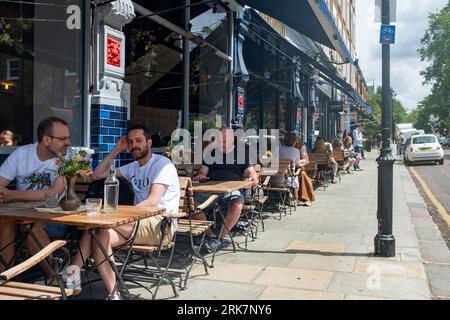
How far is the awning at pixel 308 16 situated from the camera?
27.7 feet

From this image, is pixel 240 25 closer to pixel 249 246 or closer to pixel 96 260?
pixel 249 246

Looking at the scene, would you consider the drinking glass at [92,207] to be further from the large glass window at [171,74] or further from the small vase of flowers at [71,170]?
the large glass window at [171,74]

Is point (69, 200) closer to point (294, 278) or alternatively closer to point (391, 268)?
point (294, 278)

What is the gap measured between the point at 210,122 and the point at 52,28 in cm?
457

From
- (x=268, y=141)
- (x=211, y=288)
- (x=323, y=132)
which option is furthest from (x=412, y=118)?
(x=211, y=288)

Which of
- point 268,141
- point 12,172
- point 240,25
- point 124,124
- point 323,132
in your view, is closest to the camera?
point 12,172

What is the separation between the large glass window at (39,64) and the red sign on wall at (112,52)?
344 millimetres

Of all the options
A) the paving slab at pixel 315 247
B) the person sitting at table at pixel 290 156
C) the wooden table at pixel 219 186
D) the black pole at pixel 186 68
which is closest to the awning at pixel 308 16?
the black pole at pixel 186 68

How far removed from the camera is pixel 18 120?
7.89 m

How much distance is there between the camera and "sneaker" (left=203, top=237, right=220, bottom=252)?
5285 mm

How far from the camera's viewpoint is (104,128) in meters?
6.05

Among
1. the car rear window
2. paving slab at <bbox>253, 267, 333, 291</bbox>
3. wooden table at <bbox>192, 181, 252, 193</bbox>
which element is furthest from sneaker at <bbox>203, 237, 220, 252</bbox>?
the car rear window

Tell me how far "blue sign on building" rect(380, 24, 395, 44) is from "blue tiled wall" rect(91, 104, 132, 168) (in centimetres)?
354
